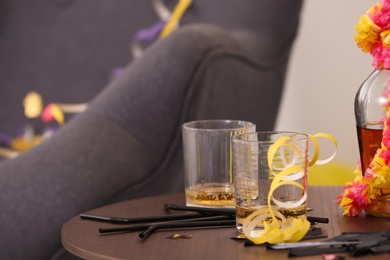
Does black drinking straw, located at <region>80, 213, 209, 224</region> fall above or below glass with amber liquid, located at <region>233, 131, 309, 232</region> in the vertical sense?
below

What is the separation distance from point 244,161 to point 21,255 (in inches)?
17.2

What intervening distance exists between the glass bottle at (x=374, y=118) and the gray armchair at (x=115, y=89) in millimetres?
428

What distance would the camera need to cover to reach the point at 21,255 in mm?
1168

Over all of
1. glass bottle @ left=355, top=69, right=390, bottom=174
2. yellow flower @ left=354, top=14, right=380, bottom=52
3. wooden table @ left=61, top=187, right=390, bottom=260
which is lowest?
wooden table @ left=61, top=187, right=390, bottom=260

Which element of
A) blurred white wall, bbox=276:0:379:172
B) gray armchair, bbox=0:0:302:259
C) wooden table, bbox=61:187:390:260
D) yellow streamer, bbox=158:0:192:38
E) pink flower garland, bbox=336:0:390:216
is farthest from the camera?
blurred white wall, bbox=276:0:379:172

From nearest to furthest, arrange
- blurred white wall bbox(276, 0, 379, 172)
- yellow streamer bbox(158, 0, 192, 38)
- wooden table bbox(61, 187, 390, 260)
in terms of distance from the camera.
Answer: wooden table bbox(61, 187, 390, 260) < yellow streamer bbox(158, 0, 192, 38) < blurred white wall bbox(276, 0, 379, 172)

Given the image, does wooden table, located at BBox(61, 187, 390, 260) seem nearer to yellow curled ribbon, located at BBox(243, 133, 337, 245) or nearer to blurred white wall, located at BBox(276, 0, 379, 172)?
yellow curled ribbon, located at BBox(243, 133, 337, 245)

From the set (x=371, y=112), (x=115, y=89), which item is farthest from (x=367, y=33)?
(x=115, y=89)

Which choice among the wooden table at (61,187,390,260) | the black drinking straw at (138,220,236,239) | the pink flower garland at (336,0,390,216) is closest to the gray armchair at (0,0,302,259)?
the wooden table at (61,187,390,260)

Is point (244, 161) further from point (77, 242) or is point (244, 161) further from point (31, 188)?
point (31, 188)

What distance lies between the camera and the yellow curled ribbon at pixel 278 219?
831 millimetres

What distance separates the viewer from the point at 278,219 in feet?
2.87

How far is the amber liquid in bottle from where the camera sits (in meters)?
0.96

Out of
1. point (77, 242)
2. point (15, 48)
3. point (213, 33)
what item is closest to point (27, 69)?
point (15, 48)
